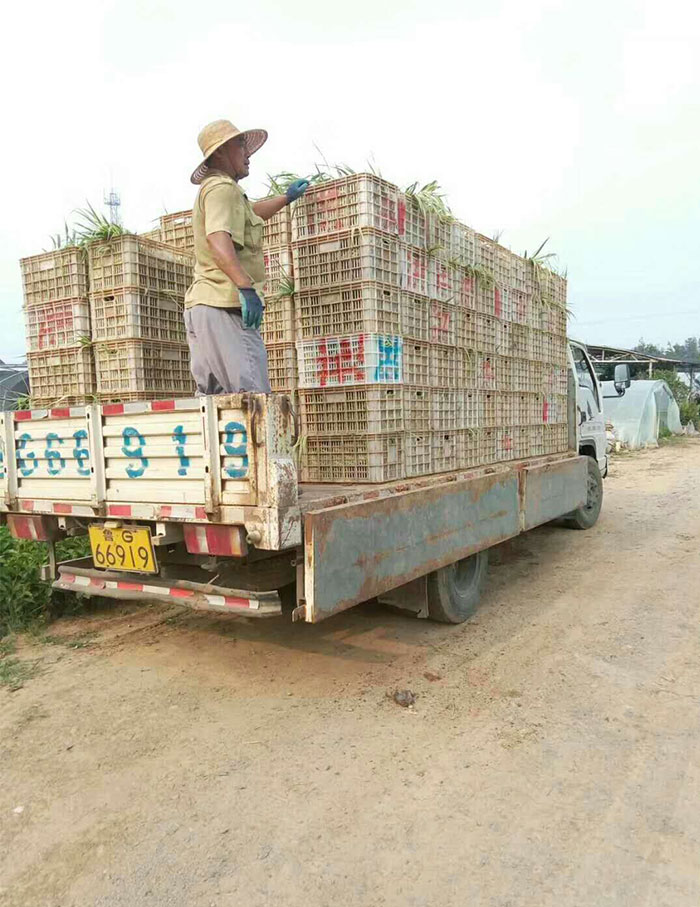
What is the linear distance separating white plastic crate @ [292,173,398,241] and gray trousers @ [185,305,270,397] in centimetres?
87

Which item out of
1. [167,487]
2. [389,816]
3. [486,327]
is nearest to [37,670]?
[167,487]

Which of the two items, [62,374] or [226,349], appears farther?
[62,374]

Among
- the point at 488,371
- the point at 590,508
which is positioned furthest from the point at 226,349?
the point at 590,508

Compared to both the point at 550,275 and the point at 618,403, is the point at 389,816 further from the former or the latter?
the point at 618,403

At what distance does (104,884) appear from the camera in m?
2.24

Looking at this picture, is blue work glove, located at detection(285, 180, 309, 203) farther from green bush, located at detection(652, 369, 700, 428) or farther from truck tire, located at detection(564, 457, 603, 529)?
green bush, located at detection(652, 369, 700, 428)

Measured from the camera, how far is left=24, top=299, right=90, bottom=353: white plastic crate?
4582 mm

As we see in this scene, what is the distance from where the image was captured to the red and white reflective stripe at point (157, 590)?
3258 mm

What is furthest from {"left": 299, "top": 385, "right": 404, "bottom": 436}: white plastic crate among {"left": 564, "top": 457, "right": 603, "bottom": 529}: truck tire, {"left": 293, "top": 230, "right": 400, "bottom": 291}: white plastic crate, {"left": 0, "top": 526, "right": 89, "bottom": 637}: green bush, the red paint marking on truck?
{"left": 564, "top": 457, "right": 603, "bottom": 529}: truck tire

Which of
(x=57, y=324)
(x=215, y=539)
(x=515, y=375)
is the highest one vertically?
(x=57, y=324)

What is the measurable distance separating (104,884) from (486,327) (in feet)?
14.3

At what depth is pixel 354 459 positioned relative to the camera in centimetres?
417

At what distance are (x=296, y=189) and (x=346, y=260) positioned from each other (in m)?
0.53

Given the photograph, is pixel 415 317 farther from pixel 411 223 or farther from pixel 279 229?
pixel 279 229
